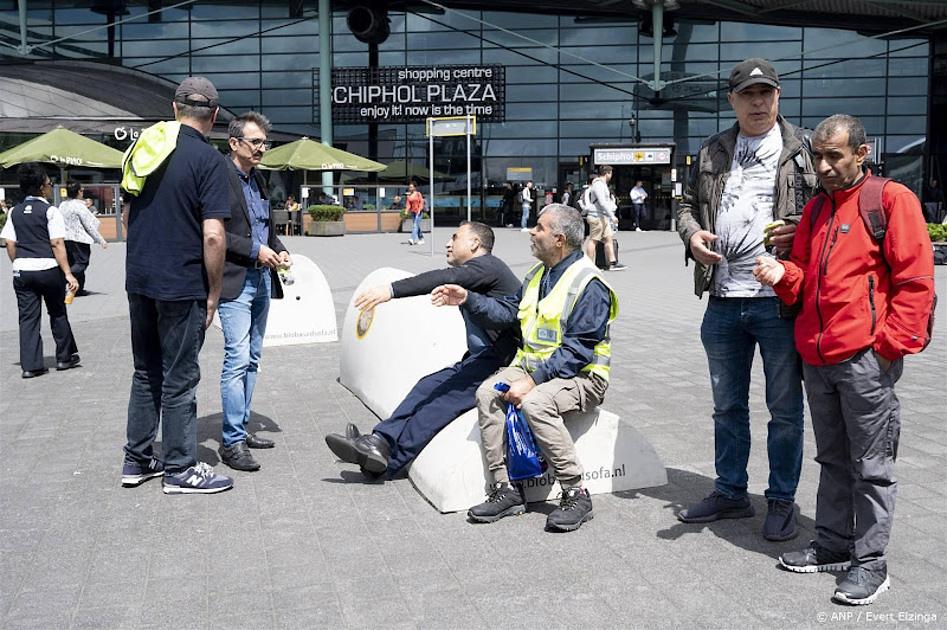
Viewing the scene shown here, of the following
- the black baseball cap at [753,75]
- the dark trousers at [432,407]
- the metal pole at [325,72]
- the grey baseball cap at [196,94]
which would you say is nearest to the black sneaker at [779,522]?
the dark trousers at [432,407]

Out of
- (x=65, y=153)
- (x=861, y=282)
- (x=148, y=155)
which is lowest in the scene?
(x=861, y=282)

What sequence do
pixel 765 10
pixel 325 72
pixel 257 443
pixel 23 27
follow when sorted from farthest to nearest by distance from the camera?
pixel 325 72 < pixel 23 27 < pixel 765 10 < pixel 257 443

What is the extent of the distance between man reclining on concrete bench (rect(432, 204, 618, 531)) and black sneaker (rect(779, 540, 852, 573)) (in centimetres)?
94

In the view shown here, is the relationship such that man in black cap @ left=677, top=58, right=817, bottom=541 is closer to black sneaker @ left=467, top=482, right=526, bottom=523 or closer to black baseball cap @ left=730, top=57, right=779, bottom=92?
black baseball cap @ left=730, top=57, right=779, bottom=92

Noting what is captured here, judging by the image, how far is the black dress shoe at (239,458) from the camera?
536cm

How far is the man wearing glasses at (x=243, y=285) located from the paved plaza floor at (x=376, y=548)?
10.9 inches

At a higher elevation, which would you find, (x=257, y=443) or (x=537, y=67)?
(x=537, y=67)

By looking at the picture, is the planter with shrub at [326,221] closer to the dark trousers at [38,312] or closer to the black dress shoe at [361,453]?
the dark trousers at [38,312]

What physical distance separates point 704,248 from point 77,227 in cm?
953

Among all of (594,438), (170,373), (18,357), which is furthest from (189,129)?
(18,357)

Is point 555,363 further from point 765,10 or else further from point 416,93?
point 416,93

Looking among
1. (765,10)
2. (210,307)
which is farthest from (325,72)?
(210,307)

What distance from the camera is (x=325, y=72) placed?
114 feet

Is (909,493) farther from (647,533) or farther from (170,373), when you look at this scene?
(170,373)
